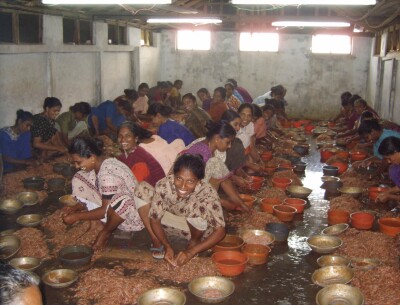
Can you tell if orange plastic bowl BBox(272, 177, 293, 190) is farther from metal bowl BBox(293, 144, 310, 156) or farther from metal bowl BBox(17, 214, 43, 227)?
metal bowl BBox(17, 214, 43, 227)

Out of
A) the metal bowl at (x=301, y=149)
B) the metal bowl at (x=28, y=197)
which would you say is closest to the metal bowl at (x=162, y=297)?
the metal bowl at (x=28, y=197)

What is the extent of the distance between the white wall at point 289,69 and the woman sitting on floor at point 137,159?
494 inches

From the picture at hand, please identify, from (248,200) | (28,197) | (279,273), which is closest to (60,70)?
(28,197)

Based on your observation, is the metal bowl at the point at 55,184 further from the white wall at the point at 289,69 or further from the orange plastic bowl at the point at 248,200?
the white wall at the point at 289,69

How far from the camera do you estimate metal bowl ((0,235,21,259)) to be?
15.0ft

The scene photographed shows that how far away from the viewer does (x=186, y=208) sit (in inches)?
185

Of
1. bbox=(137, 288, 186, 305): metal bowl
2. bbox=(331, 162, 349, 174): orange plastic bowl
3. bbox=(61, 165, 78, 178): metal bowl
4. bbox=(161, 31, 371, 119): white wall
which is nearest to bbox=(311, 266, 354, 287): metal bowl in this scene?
bbox=(137, 288, 186, 305): metal bowl

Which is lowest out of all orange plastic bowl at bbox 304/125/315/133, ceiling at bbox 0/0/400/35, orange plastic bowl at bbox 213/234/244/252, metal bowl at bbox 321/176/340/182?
orange plastic bowl at bbox 213/234/244/252

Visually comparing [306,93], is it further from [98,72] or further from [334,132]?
[98,72]

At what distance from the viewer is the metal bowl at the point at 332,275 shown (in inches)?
165

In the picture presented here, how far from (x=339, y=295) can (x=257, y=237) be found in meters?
1.38

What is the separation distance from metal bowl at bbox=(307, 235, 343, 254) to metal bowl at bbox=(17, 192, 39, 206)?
372cm

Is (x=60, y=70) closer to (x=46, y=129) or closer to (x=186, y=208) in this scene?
(x=46, y=129)

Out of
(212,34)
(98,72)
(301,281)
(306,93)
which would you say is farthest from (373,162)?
(212,34)
